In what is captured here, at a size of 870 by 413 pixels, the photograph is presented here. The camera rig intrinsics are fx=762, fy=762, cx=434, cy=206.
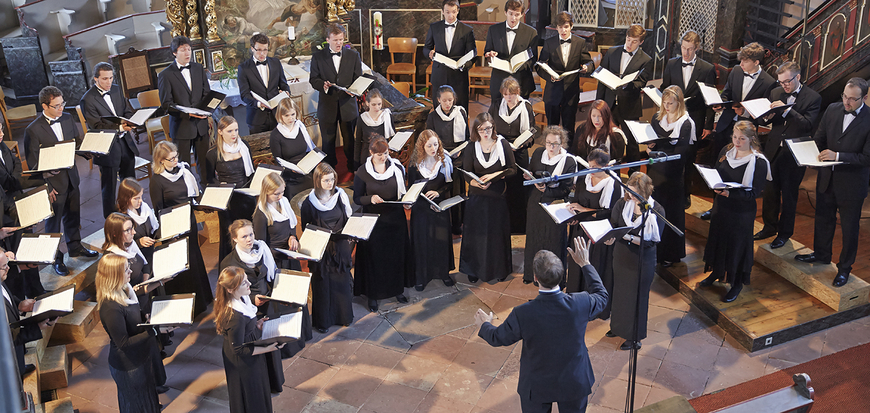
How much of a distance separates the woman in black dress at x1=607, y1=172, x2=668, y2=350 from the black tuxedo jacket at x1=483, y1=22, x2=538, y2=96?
294 cm

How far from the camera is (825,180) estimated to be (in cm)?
621

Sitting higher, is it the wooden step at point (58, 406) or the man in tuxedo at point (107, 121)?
the man in tuxedo at point (107, 121)

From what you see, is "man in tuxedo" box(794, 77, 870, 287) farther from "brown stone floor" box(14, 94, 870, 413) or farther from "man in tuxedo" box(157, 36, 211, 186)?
"man in tuxedo" box(157, 36, 211, 186)

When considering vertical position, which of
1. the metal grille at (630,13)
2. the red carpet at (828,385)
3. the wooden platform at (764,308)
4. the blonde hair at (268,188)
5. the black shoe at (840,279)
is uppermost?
the metal grille at (630,13)

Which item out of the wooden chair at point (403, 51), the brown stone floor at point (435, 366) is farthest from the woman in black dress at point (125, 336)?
the wooden chair at point (403, 51)

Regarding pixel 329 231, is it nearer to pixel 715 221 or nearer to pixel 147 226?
pixel 147 226

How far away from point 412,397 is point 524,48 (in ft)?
14.0

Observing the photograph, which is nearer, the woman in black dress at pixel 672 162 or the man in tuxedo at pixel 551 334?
the man in tuxedo at pixel 551 334

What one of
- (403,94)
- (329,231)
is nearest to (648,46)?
(403,94)

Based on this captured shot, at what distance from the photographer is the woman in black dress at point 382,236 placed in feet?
20.1

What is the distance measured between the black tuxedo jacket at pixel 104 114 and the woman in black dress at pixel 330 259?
2.18 meters

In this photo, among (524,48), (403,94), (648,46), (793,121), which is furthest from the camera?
(648,46)

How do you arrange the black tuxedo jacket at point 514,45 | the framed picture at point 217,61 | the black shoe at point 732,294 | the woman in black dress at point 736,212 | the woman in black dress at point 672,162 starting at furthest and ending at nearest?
1. the framed picture at point 217,61
2. the black tuxedo jacket at point 514,45
3. the woman in black dress at point 672,162
4. the black shoe at point 732,294
5. the woman in black dress at point 736,212

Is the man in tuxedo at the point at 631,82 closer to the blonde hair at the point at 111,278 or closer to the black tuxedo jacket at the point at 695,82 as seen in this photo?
the black tuxedo jacket at the point at 695,82
